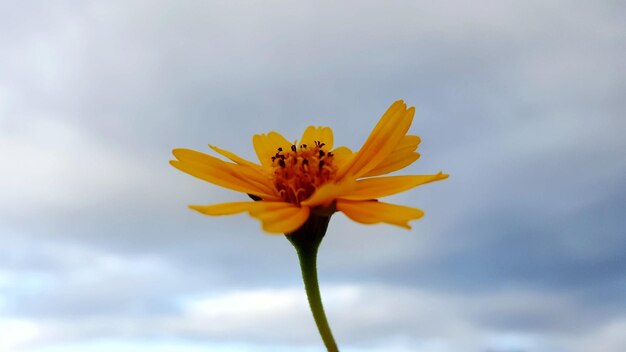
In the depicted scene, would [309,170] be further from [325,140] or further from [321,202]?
[325,140]

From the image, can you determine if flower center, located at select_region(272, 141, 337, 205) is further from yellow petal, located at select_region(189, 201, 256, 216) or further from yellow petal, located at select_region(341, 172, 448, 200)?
yellow petal, located at select_region(189, 201, 256, 216)

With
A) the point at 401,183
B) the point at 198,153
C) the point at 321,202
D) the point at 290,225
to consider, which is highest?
the point at 198,153

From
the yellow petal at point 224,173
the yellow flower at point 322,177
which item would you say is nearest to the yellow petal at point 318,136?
the yellow flower at point 322,177

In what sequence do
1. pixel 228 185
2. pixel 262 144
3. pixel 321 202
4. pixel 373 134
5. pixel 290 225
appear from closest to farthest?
1. pixel 290 225
2. pixel 321 202
3. pixel 228 185
4. pixel 373 134
5. pixel 262 144

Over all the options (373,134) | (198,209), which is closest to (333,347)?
(198,209)

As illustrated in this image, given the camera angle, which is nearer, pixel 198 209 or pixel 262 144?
pixel 198 209

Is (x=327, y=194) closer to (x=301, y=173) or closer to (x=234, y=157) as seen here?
(x=301, y=173)

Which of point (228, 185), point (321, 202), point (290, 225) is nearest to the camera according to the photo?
point (290, 225)
